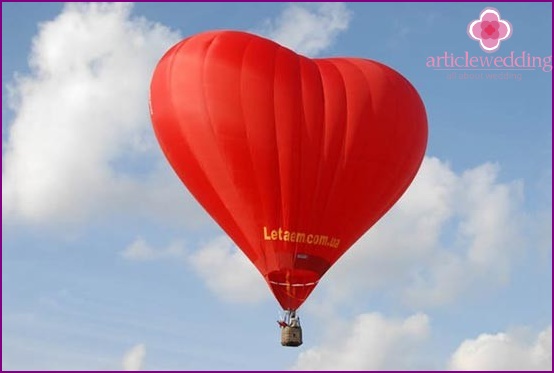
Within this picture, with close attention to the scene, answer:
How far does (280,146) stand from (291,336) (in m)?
5.75

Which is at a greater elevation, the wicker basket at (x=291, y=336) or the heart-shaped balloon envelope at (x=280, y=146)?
the heart-shaped balloon envelope at (x=280, y=146)

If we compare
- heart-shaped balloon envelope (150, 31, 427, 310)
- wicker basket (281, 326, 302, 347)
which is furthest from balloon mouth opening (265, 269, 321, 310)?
wicker basket (281, 326, 302, 347)

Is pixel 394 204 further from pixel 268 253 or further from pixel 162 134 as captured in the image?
pixel 162 134

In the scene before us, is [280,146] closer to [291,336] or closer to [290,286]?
[290,286]

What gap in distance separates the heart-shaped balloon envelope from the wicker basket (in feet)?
2.43

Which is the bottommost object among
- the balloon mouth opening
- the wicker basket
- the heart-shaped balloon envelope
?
the wicker basket

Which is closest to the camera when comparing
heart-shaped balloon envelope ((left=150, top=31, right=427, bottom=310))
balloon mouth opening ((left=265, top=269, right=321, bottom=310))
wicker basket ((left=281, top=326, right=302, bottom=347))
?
wicker basket ((left=281, top=326, right=302, bottom=347))

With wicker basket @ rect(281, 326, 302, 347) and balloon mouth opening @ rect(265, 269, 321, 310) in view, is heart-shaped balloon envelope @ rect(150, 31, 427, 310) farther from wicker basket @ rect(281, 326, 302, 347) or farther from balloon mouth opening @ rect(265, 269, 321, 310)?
wicker basket @ rect(281, 326, 302, 347)

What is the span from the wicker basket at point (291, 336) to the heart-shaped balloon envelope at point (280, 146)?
739 millimetres

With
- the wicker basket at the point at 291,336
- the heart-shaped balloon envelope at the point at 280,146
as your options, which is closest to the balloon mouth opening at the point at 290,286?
the heart-shaped balloon envelope at the point at 280,146

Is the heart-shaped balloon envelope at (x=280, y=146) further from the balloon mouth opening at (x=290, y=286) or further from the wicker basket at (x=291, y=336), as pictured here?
the wicker basket at (x=291, y=336)

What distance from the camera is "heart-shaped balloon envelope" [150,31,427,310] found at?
32.7 metres

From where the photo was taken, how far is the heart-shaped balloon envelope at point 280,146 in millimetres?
32688

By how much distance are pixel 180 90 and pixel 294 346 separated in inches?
340
